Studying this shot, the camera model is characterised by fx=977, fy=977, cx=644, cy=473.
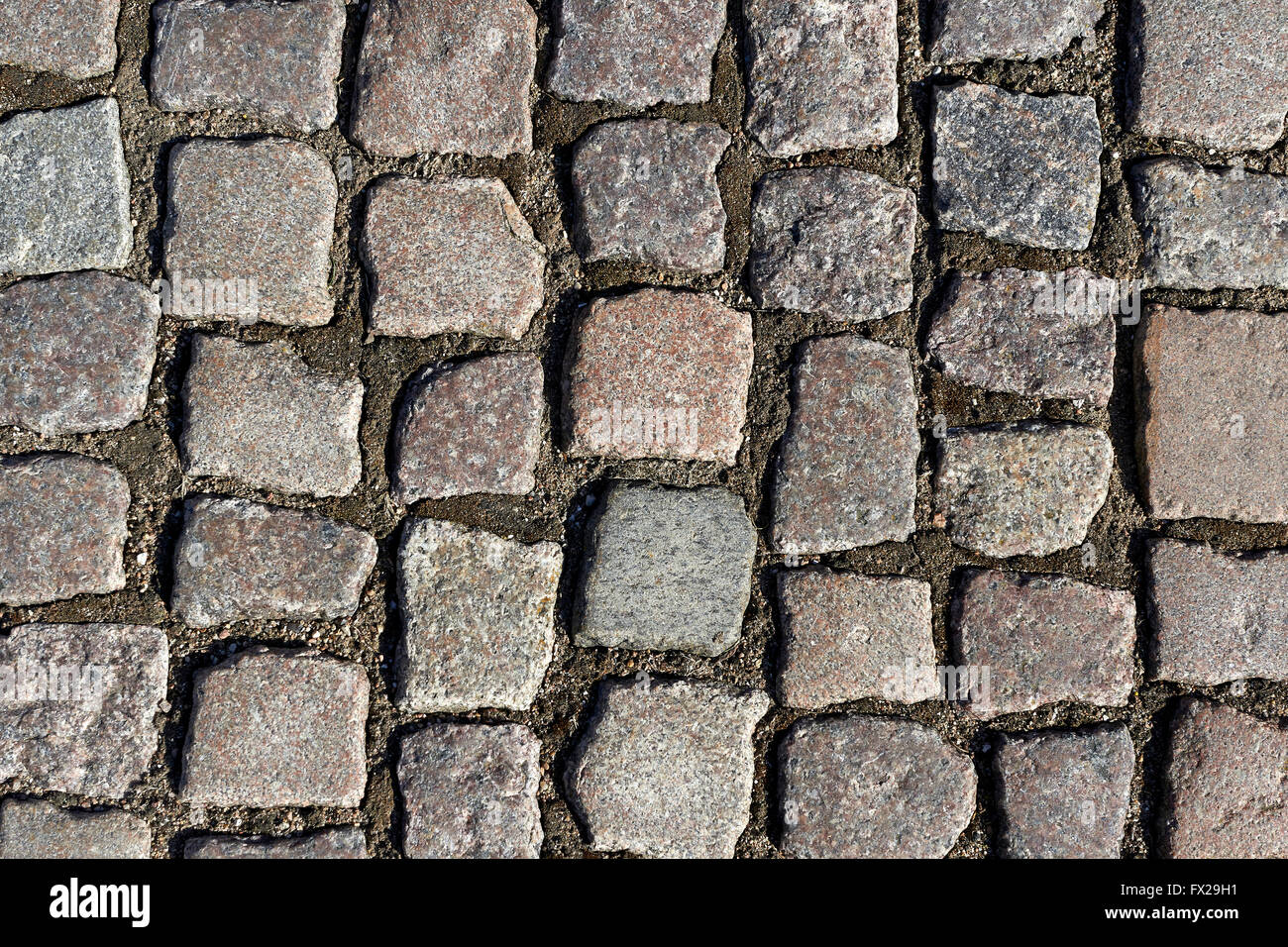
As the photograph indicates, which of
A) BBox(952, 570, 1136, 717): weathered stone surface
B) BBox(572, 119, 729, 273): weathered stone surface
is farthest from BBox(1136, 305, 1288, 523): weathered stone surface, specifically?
BBox(572, 119, 729, 273): weathered stone surface

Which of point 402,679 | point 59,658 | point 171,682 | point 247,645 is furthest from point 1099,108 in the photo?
point 59,658

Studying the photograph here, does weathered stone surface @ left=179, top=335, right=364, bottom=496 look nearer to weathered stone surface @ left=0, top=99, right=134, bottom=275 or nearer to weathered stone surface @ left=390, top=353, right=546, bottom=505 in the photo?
weathered stone surface @ left=390, top=353, right=546, bottom=505

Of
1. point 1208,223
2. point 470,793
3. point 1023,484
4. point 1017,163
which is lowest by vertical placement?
point 470,793

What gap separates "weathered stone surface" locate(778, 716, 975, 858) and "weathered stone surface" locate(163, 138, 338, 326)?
1.76 m

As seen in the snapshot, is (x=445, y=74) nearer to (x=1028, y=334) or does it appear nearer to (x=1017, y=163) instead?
(x=1017, y=163)

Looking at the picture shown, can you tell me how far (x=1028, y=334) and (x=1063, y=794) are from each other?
1.20m

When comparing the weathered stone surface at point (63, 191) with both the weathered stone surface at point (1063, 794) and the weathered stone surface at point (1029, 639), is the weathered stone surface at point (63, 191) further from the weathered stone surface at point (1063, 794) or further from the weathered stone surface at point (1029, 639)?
the weathered stone surface at point (1063, 794)

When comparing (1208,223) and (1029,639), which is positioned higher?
(1208,223)

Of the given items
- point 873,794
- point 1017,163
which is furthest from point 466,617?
point 1017,163

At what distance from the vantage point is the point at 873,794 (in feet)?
8.30

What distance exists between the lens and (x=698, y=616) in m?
2.53

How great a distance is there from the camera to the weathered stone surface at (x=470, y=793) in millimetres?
2514

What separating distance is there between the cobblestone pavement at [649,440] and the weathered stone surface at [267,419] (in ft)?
0.04

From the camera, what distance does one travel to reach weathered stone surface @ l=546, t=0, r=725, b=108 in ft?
8.37
